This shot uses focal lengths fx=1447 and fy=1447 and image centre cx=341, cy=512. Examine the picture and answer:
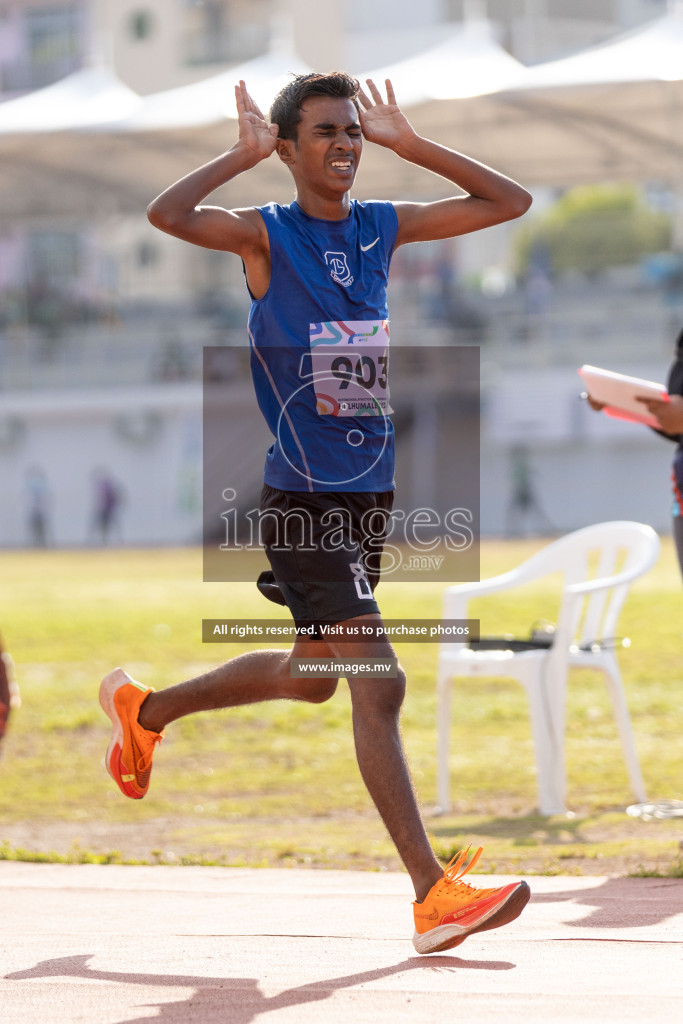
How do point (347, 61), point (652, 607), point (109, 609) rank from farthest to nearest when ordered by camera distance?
point (347, 61)
point (109, 609)
point (652, 607)

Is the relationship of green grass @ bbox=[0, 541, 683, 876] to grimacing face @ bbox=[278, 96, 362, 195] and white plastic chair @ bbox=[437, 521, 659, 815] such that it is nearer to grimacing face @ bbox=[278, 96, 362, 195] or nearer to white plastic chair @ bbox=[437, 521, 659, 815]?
white plastic chair @ bbox=[437, 521, 659, 815]

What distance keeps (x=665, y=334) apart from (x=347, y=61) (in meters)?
9.05

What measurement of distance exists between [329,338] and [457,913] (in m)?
1.48

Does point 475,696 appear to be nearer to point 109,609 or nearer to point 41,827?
point 41,827

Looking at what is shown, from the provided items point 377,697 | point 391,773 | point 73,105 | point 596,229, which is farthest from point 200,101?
point 596,229

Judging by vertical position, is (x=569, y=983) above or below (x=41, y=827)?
above

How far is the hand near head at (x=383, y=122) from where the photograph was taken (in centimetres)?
→ 402

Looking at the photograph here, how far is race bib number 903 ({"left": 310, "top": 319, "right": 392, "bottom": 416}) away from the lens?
3.78 m

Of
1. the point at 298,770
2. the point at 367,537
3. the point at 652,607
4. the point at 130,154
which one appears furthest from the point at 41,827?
the point at 130,154

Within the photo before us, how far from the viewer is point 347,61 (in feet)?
94.2

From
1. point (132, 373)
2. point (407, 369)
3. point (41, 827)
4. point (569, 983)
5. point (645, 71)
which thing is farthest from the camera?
point (132, 373)

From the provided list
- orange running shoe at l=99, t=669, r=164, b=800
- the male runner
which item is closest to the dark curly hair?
the male runner

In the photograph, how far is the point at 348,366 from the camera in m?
3.81

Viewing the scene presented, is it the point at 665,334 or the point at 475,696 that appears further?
the point at 665,334
